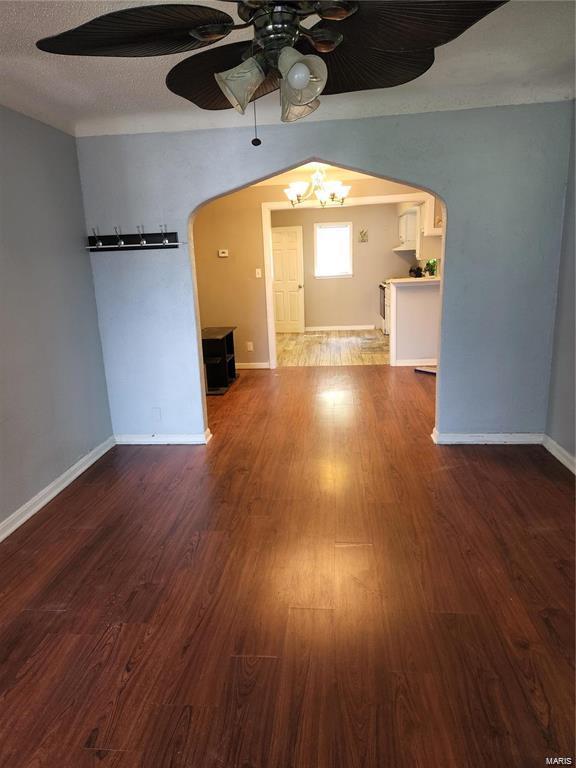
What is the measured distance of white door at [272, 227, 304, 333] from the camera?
9117 mm

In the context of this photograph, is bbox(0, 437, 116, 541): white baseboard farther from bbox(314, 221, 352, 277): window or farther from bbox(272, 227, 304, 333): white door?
bbox(314, 221, 352, 277): window

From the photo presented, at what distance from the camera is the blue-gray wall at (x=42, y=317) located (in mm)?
2736

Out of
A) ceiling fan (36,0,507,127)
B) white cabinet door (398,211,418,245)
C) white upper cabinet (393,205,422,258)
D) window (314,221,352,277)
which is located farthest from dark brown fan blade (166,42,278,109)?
window (314,221,352,277)

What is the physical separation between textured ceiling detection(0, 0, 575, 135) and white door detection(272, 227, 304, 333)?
5878mm

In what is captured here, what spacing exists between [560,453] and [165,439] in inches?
118

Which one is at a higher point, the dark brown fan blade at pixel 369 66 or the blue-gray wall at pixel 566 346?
the dark brown fan blade at pixel 369 66

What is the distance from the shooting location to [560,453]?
331 cm

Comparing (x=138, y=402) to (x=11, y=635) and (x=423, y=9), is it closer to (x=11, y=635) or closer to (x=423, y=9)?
(x=11, y=635)

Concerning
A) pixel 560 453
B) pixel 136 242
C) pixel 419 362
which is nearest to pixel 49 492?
pixel 136 242

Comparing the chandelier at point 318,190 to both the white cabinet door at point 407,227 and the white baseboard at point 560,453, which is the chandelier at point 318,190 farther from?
the white baseboard at point 560,453

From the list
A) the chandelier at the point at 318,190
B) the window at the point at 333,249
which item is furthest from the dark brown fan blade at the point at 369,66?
the window at the point at 333,249

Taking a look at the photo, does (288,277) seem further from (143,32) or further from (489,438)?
(143,32)

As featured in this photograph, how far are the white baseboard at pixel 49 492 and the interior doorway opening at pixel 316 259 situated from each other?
6.10 feet

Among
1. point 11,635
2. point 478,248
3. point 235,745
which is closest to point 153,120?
point 478,248
